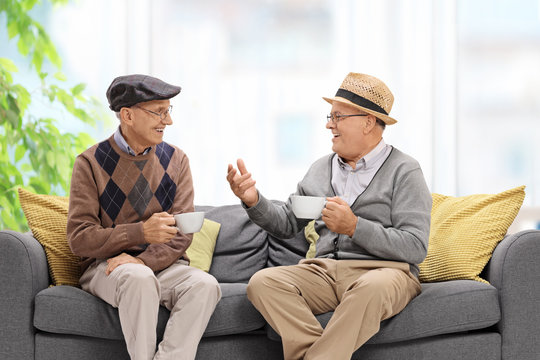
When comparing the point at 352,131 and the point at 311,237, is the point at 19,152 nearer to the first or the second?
the point at 311,237

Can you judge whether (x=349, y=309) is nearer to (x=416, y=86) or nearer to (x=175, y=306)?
(x=175, y=306)

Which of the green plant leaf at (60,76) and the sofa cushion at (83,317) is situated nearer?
the sofa cushion at (83,317)

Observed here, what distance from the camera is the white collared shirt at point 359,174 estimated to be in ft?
8.61

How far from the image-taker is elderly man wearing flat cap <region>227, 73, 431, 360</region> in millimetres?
2273

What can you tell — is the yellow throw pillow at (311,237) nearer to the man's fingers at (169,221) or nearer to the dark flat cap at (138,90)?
the man's fingers at (169,221)

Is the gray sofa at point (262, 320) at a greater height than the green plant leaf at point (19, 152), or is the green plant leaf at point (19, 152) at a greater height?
the green plant leaf at point (19, 152)

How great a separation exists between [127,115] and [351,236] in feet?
3.17

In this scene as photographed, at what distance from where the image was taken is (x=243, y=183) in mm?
2473

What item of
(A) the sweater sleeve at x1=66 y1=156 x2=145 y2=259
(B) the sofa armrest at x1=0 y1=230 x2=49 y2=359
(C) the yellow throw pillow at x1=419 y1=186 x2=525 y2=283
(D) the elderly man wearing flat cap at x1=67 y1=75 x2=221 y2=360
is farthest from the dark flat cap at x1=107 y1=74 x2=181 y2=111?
(C) the yellow throw pillow at x1=419 y1=186 x2=525 y2=283

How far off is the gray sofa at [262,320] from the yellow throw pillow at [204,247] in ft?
1.12

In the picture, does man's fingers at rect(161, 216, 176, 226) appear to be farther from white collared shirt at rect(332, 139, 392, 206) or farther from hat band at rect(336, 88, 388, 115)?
Answer: hat band at rect(336, 88, 388, 115)

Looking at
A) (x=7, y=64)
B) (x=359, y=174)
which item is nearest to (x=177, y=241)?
(x=359, y=174)

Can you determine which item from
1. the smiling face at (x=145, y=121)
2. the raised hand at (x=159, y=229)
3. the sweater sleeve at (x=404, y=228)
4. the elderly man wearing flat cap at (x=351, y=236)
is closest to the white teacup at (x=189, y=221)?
the raised hand at (x=159, y=229)

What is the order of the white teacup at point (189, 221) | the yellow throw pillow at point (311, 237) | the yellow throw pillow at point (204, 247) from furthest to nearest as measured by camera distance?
the yellow throw pillow at point (204, 247)
the yellow throw pillow at point (311, 237)
the white teacup at point (189, 221)
